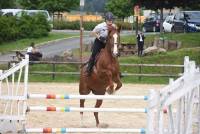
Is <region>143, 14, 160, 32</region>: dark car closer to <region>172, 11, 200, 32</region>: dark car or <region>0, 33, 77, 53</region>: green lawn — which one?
<region>172, 11, 200, 32</region>: dark car

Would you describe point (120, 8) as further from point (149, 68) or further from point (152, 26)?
point (149, 68)

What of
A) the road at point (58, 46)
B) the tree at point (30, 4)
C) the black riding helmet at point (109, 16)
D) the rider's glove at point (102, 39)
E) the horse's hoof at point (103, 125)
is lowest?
the road at point (58, 46)

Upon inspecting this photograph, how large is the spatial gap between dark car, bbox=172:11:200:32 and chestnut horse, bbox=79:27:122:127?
28.9m

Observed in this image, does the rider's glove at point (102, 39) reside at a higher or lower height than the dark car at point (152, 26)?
higher

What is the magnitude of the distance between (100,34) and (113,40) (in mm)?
608

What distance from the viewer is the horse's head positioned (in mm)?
14148

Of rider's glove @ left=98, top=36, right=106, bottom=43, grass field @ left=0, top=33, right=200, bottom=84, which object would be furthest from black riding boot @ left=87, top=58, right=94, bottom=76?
grass field @ left=0, top=33, right=200, bottom=84

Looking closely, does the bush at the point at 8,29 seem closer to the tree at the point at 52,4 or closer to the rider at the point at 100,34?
the tree at the point at 52,4

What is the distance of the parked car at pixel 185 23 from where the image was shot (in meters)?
43.7

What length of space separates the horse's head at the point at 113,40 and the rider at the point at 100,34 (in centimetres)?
13

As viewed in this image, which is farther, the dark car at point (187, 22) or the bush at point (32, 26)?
the bush at point (32, 26)

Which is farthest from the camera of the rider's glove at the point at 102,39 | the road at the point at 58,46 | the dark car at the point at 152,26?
the dark car at the point at 152,26

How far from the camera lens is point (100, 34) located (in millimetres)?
14719

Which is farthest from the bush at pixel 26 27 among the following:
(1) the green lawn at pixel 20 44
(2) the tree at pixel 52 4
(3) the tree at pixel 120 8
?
(3) the tree at pixel 120 8
